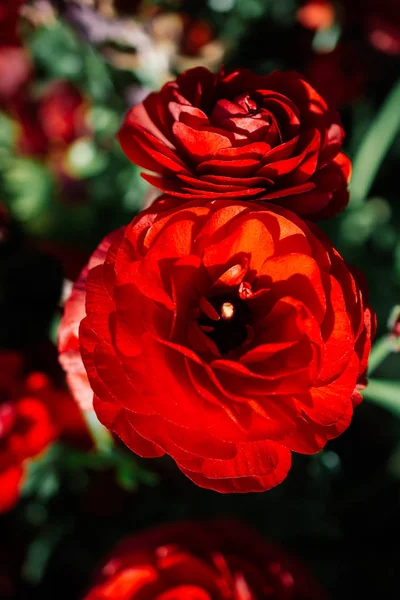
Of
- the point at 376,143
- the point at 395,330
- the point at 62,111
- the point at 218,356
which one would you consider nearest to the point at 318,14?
the point at 376,143

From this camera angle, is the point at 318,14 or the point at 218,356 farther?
the point at 318,14

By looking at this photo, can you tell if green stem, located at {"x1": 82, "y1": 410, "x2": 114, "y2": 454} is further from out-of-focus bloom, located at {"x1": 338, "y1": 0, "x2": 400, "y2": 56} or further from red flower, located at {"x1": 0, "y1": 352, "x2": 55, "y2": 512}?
out-of-focus bloom, located at {"x1": 338, "y1": 0, "x2": 400, "y2": 56}

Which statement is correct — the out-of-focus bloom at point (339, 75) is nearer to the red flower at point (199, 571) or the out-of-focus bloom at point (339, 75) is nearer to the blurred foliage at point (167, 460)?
the blurred foliage at point (167, 460)

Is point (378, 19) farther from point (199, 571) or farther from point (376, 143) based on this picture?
point (199, 571)

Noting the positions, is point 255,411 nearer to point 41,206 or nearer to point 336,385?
point 336,385

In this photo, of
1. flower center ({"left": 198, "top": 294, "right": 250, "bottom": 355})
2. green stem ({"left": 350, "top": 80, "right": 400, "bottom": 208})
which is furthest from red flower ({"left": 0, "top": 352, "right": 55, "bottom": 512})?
green stem ({"left": 350, "top": 80, "right": 400, "bottom": 208})
